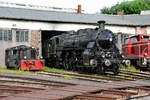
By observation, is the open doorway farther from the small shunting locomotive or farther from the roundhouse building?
the small shunting locomotive

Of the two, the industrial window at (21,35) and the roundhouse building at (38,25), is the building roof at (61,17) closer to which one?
the roundhouse building at (38,25)

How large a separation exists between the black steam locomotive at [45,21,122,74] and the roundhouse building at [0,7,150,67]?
590cm

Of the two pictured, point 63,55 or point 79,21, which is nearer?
point 63,55

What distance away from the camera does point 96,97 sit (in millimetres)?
8281

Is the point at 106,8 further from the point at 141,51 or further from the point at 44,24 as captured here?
the point at 141,51

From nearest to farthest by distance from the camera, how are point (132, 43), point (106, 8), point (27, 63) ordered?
point (27, 63) < point (132, 43) < point (106, 8)

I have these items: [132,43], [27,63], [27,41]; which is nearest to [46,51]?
[27,41]

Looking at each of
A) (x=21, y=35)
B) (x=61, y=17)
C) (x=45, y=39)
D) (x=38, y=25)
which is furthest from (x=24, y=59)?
(x=45, y=39)

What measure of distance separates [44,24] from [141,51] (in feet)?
33.7

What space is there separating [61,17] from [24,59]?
9039 mm

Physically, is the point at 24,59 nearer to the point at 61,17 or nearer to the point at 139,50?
the point at 139,50

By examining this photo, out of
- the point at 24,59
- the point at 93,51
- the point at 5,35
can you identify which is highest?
the point at 5,35

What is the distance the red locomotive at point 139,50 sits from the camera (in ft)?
69.6

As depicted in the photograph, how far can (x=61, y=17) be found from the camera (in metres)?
29.9
